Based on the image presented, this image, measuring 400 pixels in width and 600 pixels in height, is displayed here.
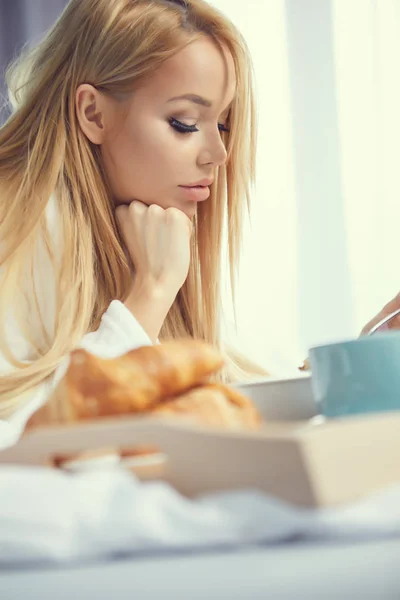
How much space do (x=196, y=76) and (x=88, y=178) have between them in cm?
26

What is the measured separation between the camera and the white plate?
608 millimetres

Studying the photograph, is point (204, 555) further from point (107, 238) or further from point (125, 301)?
point (107, 238)

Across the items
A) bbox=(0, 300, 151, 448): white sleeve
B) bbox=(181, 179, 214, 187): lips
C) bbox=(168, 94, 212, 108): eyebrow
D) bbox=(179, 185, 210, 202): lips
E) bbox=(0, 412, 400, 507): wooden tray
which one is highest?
bbox=(168, 94, 212, 108): eyebrow

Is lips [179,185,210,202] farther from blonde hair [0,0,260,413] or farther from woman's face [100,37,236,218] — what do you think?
blonde hair [0,0,260,413]

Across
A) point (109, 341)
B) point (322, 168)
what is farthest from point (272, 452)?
point (322, 168)

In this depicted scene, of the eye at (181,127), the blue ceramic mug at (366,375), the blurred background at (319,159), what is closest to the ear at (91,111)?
the eye at (181,127)

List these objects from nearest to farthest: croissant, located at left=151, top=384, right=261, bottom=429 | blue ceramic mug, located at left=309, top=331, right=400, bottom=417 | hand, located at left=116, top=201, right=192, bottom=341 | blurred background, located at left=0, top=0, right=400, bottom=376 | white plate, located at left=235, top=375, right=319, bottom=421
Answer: croissant, located at left=151, top=384, right=261, bottom=429
blue ceramic mug, located at left=309, top=331, right=400, bottom=417
white plate, located at left=235, top=375, right=319, bottom=421
hand, located at left=116, top=201, right=192, bottom=341
blurred background, located at left=0, top=0, right=400, bottom=376

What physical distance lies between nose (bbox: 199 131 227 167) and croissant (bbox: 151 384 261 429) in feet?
3.41

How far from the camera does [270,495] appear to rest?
29 cm

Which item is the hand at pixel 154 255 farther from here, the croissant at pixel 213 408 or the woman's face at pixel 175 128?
the croissant at pixel 213 408

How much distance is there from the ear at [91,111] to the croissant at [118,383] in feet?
3.66

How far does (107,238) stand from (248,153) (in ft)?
1.26

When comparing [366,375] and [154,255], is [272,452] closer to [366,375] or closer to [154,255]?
[366,375]

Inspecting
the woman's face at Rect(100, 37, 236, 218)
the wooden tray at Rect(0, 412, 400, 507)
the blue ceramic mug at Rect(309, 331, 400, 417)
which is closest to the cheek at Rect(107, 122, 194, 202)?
the woman's face at Rect(100, 37, 236, 218)
